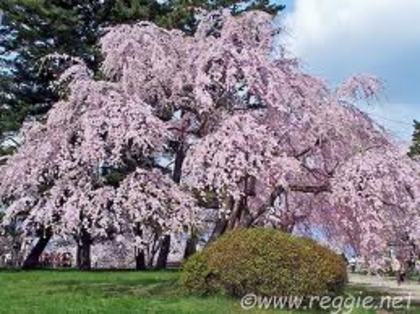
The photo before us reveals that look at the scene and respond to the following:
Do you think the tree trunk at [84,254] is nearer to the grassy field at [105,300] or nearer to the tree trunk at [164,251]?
the tree trunk at [164,251]

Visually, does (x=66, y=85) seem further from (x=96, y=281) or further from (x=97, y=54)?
(x=97, y=54)

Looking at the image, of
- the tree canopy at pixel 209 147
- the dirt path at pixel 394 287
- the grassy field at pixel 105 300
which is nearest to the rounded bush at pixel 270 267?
the grassy field at pixel 105 300

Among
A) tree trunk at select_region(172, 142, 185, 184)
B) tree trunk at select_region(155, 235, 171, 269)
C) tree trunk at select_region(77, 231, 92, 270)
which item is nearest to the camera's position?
tree trunk at select_region(172, 142, 185, 184)

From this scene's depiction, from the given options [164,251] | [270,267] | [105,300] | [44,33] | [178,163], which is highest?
[44,33]

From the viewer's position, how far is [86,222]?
57.6 ft

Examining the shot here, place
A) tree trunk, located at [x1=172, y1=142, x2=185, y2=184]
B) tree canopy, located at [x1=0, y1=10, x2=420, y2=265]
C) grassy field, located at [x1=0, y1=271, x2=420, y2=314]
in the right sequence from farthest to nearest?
tree trunk, located at [x1=172, y1=142, x2=185, y2=184] < tree canopy, located at [x1=0, y1=10, x2=420, y2=265] < grassy field, located at [x1=0, y1=271, x2=420, y2=314]

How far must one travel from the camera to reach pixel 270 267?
13648mm

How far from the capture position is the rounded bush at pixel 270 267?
44.6 ft

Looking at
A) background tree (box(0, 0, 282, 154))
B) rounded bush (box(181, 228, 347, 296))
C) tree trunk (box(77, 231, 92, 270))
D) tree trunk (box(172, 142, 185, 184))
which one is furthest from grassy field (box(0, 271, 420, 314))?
background tree (box(0, 0, 282, 154))

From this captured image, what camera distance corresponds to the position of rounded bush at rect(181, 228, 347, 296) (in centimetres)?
1360

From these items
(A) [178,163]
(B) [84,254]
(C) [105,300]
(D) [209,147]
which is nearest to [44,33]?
(B) [84,254]

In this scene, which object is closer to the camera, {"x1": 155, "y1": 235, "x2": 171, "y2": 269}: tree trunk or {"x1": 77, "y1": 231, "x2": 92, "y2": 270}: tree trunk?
{"x1": 155, "y1": 235, "x2": 171, "y2": 269}: tree trunk

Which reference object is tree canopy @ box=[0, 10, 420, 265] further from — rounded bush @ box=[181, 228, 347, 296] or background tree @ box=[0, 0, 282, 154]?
background tree @ box=[0, 0, 282, 154]

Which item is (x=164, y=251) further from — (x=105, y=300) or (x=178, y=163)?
(x=105, y=300)
